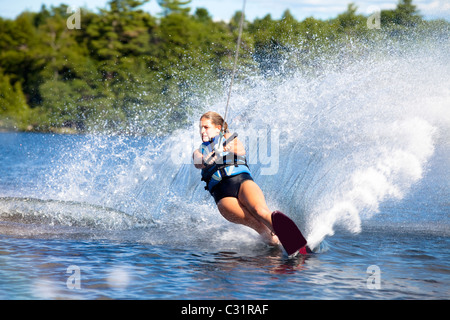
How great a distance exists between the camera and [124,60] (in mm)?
45125

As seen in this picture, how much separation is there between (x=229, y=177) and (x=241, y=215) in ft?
1.45

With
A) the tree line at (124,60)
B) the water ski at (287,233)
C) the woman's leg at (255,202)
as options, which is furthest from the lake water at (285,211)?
the tree line at (124,60)

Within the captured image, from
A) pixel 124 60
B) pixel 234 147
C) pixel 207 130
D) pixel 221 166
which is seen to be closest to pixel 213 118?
pixel 207 130

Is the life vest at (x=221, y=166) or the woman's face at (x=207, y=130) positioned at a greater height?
the woman's face at (x=207, y=130)

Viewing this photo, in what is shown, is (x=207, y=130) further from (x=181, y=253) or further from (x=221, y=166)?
(x=181, y=253)

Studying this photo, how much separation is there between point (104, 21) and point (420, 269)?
1852 inches

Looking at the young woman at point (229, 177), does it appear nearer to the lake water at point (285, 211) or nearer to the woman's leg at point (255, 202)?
the woman's leg at point (255, 202)

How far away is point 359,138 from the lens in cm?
799

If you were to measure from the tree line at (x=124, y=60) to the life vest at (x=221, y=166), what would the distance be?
81.4 ft

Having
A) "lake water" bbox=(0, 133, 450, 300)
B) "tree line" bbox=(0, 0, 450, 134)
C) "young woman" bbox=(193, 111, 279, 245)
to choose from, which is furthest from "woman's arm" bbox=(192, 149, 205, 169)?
"tree line" bbox=(0, 0, 450, 134)

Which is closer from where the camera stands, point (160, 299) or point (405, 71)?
point (160, 299)

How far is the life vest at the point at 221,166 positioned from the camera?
20.1ft
